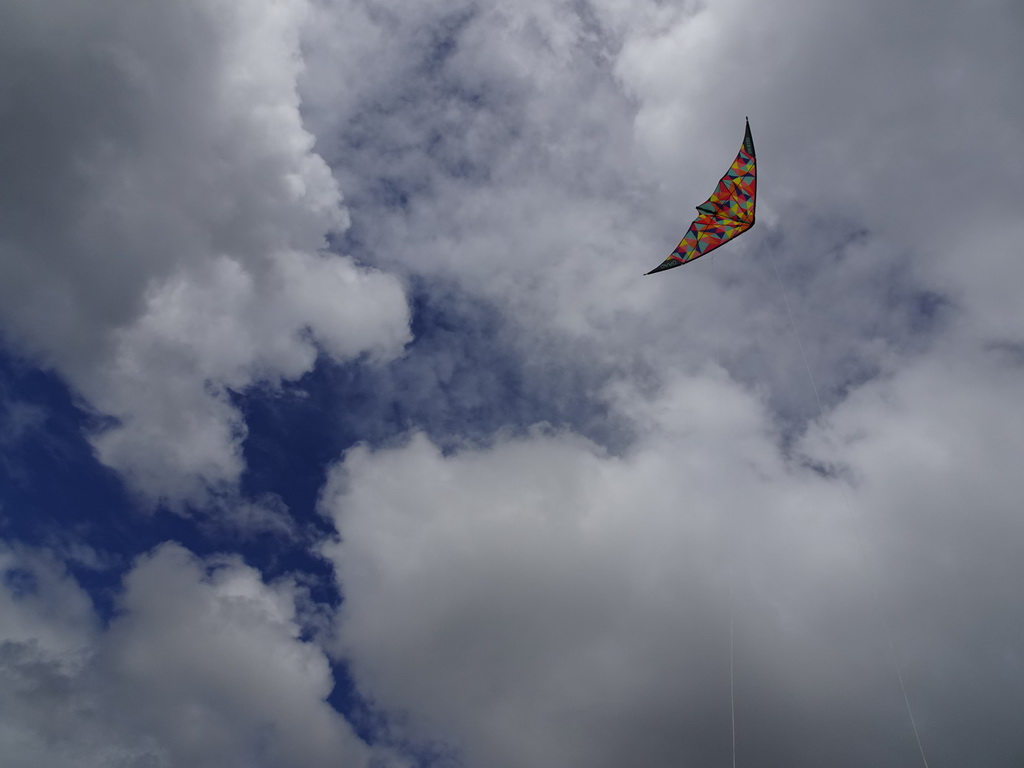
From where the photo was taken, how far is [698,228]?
35.1 meters

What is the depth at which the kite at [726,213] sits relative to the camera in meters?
34.6

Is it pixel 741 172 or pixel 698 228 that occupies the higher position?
pixel 741 172

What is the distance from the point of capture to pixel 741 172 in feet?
114

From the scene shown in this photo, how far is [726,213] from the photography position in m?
34.8

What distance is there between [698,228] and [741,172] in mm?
3782

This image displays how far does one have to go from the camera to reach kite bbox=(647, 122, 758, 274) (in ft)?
113
